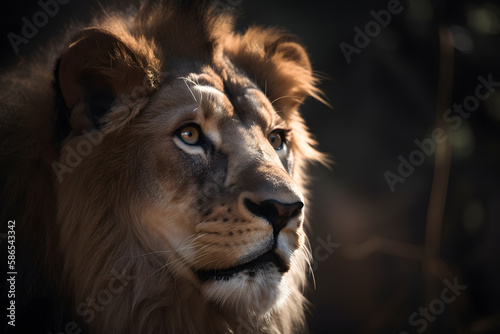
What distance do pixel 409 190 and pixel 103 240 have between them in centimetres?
238

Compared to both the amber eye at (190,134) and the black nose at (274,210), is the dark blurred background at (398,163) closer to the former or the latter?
the amber eye at (190,134)

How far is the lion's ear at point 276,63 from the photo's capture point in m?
2.70

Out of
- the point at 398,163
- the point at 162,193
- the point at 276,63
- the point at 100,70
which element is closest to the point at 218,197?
the point at 162,193

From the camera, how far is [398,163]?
363 cm

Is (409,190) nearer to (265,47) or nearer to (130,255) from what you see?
(265,47)

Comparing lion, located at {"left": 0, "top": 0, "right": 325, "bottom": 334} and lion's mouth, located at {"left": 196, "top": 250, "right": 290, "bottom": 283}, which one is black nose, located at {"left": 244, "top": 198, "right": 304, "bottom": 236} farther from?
lion's mouth, located at {"left": 196, "top": 250, "right": 290, "bottom": 283}

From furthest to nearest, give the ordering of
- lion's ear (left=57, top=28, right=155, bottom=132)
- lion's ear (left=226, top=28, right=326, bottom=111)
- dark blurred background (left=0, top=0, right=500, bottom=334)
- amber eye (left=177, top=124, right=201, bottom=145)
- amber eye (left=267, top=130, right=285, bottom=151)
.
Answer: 1. dark blurred background (left=0, top=0, right=500, bottom=334)
2. lion's ear (left=226, top=28, right=326, bottom=111)
3. amber eye (left=267, top=130, right=285, bottom=151)
4. amber eye (left=177, top=124, right=201, bottom=145)
5. lion's ear (left=57, top=28, right=155, bottom=132)

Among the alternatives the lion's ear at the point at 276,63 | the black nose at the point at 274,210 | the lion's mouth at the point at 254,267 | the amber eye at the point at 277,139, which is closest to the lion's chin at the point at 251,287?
the lion's mouth at the point at 254,267

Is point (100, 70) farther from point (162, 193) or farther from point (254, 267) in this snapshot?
point (254, 267)

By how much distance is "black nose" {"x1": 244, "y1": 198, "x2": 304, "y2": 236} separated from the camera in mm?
1841

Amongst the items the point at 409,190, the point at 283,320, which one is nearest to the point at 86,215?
the point at 283,320

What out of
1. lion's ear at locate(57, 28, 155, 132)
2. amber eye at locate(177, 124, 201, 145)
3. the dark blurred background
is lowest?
the dark blurred background

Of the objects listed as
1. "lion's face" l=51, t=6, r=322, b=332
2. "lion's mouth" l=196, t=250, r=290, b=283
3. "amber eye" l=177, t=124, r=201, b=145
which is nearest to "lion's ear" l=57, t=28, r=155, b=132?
"lion's face" l=51, t=6, r=322, b=332

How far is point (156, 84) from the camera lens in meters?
2.15
